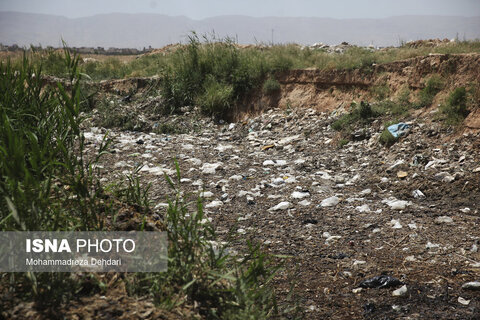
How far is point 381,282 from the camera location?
2229 millimetres

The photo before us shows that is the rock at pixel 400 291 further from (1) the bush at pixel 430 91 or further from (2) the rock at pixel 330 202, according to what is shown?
(1) the bush at pixel 430 91

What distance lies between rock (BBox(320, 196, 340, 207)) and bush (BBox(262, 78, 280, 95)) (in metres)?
4.27

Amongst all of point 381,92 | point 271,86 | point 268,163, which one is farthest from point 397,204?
point 271,86

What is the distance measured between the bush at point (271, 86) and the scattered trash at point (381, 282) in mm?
5614

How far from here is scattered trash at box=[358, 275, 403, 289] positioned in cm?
221

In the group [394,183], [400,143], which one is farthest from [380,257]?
[400,143]

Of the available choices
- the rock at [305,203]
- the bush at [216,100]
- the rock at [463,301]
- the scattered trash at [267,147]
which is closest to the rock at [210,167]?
the rock at [305,203]

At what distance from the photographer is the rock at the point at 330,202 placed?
3.49m

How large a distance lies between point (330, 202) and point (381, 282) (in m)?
1.33

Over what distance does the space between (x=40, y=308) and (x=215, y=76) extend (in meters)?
7.18

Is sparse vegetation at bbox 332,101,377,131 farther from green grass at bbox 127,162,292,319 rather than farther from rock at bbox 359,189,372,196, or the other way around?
green grass at bbox 127,162,292,319

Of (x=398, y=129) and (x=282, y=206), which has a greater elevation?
(x=398, y=129)

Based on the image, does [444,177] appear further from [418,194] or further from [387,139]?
[387,139]

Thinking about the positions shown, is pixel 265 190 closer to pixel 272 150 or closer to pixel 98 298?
pixel 272 150
